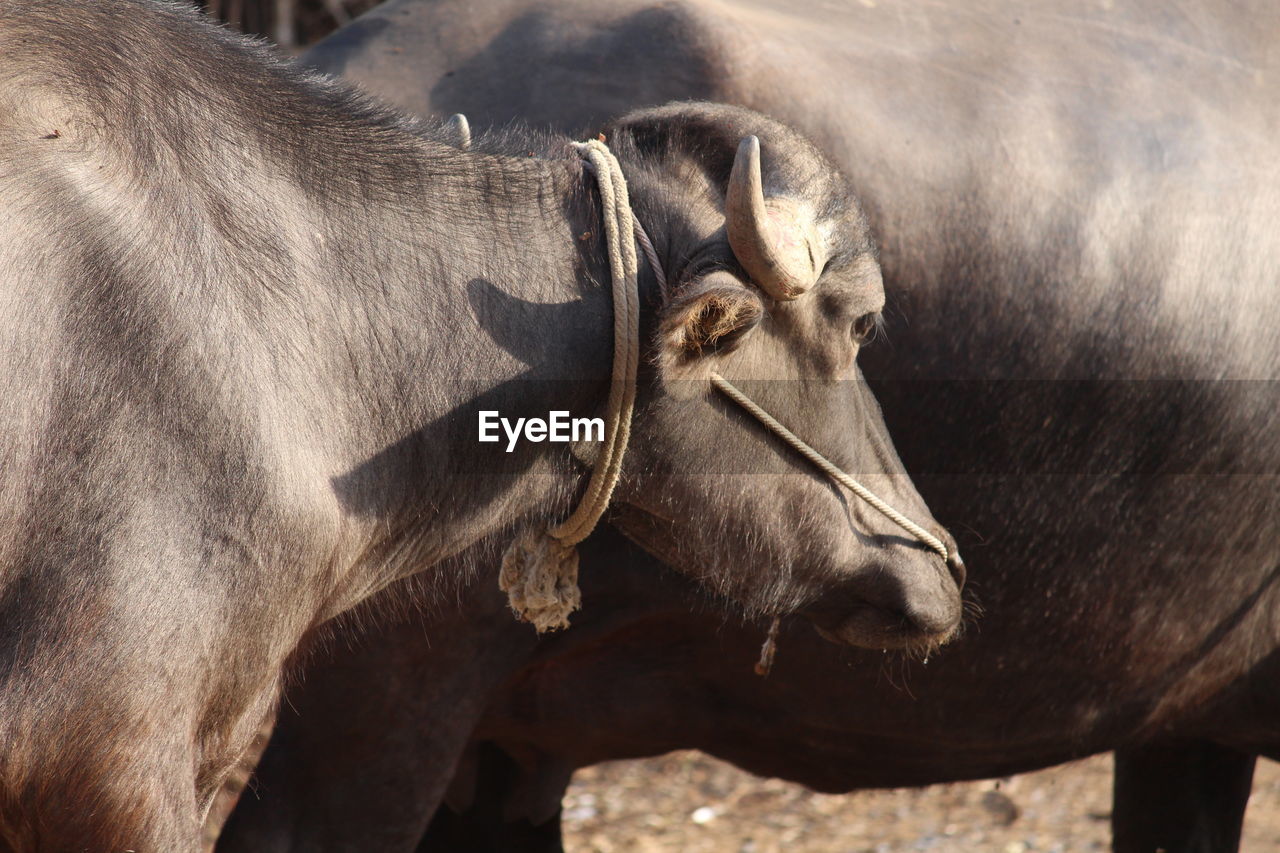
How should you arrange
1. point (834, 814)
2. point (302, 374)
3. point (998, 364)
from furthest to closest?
point (834, 814) → point (998, 364) → point (302, 374)

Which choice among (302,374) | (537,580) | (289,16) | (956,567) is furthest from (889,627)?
(289,16)

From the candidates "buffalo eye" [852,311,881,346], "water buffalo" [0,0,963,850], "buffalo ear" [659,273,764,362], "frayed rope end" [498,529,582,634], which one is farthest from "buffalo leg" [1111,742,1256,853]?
"buffalo ear" [659,273,764,362]

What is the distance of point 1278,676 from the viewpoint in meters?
3.42

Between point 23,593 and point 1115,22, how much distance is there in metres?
2.72

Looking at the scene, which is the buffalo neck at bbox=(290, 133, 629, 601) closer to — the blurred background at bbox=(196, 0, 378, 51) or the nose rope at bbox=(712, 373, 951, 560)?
the nose rope at bbox=(712, 373, 951, 560)

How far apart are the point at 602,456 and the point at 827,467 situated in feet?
1.48

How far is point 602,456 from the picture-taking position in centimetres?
233

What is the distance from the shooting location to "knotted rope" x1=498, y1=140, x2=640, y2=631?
2.26 m

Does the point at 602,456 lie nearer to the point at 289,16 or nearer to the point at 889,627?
the point at 889,627

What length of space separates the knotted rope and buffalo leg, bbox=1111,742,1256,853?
2124mm

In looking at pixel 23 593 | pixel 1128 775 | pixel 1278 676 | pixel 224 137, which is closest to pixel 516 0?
pixel 224 137

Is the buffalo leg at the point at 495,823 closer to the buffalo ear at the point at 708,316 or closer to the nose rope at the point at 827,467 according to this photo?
the nose rope at the point at 827,467

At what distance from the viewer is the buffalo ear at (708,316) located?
2.16 metres

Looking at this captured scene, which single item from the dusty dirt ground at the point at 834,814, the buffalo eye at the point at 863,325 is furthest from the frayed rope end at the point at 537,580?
the dusty dirt ground at the point at 834,814
